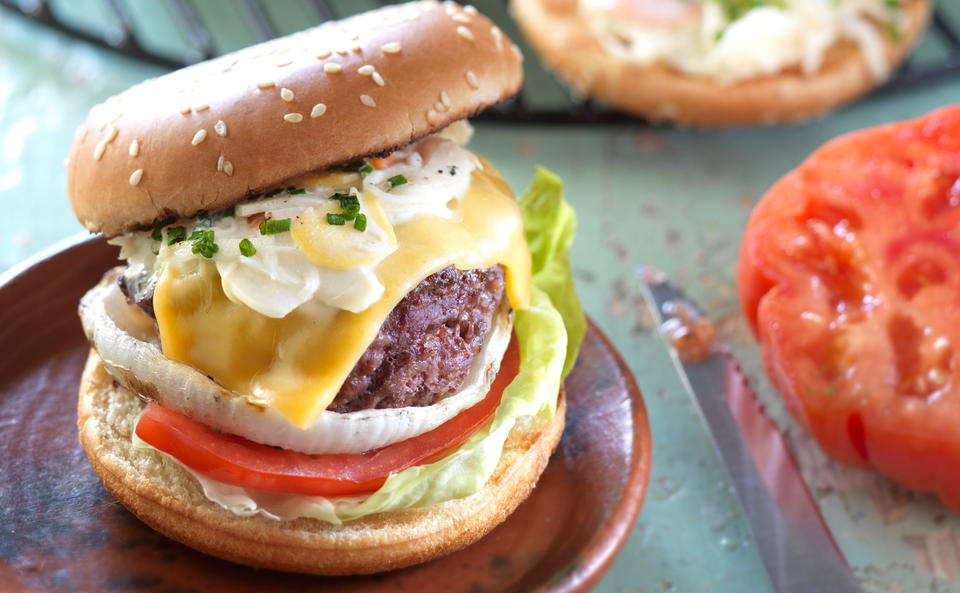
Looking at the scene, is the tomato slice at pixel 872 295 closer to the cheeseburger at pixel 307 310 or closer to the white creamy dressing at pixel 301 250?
the cheeseburger at pixel 307 310

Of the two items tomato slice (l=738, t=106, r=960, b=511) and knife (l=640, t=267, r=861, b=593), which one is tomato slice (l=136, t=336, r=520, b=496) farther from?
tomato slice (l=738, t=106, r=960, b=511)

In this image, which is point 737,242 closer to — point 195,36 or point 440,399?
point 440,399

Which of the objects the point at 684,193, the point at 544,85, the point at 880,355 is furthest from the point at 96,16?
the point at 880,355

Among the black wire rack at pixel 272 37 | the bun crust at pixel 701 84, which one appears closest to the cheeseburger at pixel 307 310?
the bun crust at pixel 701 84

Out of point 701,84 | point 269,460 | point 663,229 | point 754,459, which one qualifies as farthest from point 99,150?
point 701,84

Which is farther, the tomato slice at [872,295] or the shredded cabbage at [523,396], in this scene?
the tomato slice at [872,295]

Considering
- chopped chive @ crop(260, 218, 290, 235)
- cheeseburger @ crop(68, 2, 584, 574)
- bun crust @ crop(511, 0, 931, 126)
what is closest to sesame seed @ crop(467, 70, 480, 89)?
cheeseburger @ crop(68, 2, 584, 574)
